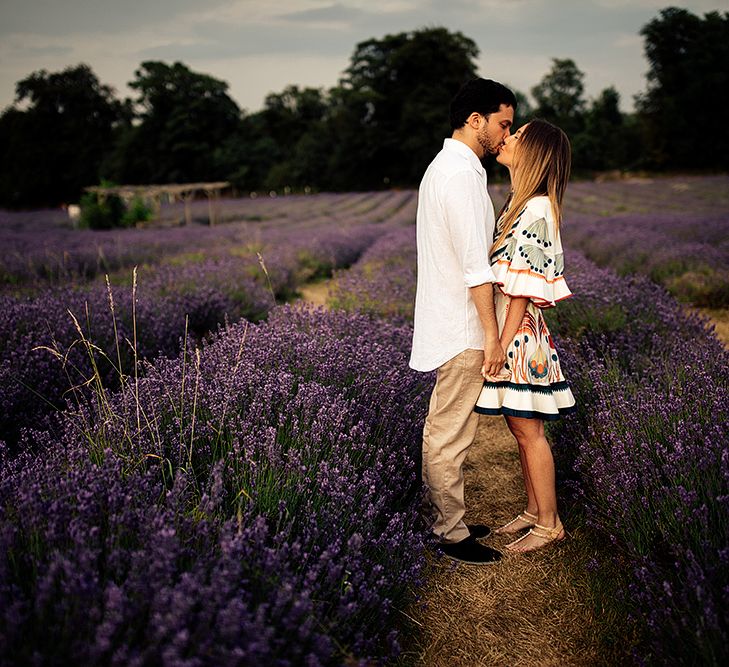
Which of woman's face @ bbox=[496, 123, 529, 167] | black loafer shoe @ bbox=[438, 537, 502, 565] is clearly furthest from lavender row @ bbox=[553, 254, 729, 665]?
woman's face @ bbox=[496, 123, 529, 167]

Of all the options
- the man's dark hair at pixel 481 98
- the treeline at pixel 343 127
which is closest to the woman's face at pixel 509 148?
the man's dark hair at pixel 481 98

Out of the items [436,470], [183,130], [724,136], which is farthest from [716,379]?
[183,130]

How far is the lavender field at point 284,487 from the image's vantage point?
3.98 feet

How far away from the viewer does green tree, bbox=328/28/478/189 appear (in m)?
39.0

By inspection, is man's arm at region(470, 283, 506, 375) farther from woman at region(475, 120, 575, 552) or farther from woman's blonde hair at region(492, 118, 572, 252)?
woman's blonde hair at region(492, 118, 572, 252)

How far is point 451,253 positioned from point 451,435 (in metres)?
0.72

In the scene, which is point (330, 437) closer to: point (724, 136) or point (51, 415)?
point (51, 415)

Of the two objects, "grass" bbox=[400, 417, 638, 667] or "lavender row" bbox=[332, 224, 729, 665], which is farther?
"grass" bbox=[400, 417, 638, 667]

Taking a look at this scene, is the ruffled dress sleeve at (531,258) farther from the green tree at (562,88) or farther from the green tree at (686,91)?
the green tree at (562,88)

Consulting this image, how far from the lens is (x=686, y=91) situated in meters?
38.9

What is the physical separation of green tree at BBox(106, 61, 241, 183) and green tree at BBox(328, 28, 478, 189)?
31.2ft

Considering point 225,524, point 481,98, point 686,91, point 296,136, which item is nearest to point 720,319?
point 481,98

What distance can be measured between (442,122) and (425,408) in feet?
125

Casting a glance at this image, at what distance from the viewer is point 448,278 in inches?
83.5
